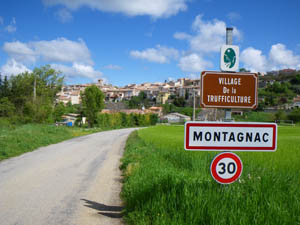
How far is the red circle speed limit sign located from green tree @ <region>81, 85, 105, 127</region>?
54050mm

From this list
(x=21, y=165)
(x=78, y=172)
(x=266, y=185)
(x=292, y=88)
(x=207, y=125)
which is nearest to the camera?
(x=207, y=125)

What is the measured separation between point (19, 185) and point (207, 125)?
18.3ft

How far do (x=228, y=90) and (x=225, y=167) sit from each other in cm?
105

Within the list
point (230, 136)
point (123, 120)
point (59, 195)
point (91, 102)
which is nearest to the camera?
point (230, 136)

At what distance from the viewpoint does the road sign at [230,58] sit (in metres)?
3.76

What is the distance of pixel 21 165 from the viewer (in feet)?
33.0

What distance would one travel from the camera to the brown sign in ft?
12.1

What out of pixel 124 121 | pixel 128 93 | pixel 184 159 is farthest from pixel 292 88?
pixel 184 159

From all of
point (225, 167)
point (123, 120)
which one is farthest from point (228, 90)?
point (123, 120)

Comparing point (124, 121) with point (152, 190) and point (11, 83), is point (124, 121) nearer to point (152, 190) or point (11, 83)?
point (11, 83)

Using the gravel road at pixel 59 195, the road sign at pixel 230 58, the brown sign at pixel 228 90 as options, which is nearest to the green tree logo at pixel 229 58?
the road sign at pixel 230 58

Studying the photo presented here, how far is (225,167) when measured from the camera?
3648mm

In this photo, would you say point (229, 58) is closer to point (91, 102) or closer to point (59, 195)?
point (59, 195)

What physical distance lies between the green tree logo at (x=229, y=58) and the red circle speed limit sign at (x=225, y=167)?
4.05 feet
